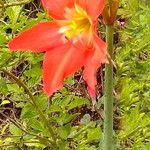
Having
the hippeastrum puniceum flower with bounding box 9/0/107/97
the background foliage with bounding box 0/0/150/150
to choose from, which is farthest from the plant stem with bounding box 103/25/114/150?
the background foliage with bounding box 0/0/150/150

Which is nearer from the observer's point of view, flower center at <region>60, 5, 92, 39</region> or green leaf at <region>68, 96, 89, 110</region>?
flower center at <region>60, 5, 92, 39</region>

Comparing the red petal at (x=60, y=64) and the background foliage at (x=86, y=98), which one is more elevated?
the background foliage at (x=86, y=98)

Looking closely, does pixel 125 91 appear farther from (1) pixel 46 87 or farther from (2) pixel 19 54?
(1) pixel 46 87

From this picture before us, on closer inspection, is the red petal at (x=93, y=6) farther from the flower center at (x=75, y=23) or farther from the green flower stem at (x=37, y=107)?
the green flower stem at (x=37, y=107)

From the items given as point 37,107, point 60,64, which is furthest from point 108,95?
point 37,107

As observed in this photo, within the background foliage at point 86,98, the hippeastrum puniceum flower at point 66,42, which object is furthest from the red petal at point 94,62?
the background foliage at point 86,98

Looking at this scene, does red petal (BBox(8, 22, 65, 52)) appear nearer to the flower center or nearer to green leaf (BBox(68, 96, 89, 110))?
the flower center
